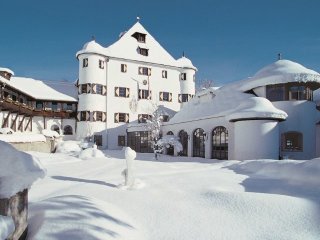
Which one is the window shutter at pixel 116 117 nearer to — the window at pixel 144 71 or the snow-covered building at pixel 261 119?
the window at pixel 144 71

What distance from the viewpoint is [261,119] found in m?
17.8

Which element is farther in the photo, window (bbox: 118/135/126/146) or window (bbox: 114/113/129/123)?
window (bbox: 114/113/129/123)

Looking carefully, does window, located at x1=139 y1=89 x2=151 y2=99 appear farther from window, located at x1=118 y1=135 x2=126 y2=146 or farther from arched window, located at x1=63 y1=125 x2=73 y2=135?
arched window, located at x1=63 y1=125 x2=73 y2=135

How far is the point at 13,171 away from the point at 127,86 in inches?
1242

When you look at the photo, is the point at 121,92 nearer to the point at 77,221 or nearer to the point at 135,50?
the point at 135,50

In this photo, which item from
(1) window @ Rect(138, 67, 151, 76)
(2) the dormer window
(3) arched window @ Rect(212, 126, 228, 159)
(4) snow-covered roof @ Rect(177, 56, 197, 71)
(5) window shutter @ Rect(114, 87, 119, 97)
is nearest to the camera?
(3) arched window @ Rect(212, 126, 228, 159)

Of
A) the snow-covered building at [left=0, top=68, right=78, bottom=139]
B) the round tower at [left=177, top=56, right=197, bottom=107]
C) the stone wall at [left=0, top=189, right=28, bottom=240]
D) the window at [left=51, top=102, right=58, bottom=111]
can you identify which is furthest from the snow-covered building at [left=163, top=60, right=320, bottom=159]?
the window at [left=51, top=102, right=58, bottom=111]

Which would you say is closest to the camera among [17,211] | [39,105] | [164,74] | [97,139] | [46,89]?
[17,211]

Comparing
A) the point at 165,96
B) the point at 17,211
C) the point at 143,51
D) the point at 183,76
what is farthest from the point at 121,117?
the point at 17,211

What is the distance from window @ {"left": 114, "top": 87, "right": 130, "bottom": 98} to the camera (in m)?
34.6

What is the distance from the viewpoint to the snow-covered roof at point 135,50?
33.6 m

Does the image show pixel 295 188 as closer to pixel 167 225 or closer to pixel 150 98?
pixel 167 225

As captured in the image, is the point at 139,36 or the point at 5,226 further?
the point at 139,36

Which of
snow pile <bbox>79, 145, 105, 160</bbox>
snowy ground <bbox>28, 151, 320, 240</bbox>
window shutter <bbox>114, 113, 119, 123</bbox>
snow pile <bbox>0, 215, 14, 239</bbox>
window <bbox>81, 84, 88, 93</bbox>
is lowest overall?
snowy ground <bbox>28, 151, 320, 240</bbox>
